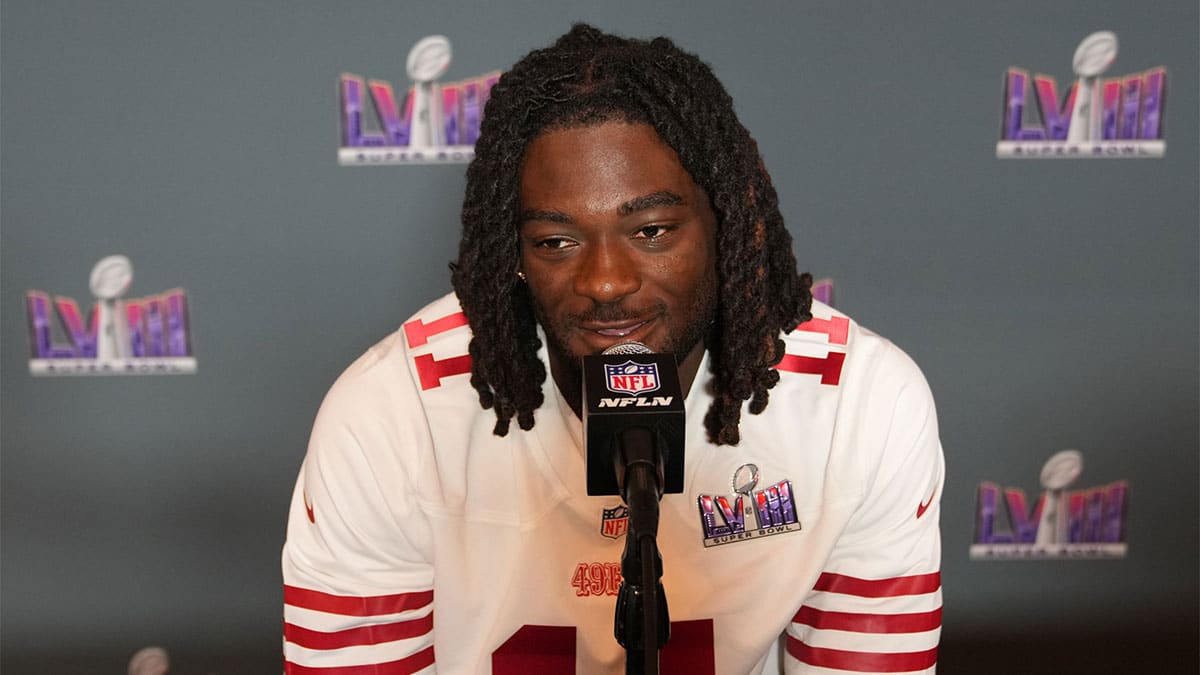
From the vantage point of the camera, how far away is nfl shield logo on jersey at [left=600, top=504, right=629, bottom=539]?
4.20 ft

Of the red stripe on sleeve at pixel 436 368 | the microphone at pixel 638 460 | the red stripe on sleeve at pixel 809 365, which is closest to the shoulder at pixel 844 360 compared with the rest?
the red stripe on sleeve at pixel 809 365

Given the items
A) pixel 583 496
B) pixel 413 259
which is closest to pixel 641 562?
pixel 583 496

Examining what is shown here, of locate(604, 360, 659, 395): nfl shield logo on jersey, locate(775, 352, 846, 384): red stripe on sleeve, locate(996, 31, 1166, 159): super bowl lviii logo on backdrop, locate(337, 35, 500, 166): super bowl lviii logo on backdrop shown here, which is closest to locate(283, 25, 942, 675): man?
locate(775, 352, 846, 384): red stripe on sleeve

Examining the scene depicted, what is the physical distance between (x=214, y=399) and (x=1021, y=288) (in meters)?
1.45

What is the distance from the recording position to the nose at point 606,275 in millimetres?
1081

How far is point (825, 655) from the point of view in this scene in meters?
1.30

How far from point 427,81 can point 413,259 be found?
1.00 feet

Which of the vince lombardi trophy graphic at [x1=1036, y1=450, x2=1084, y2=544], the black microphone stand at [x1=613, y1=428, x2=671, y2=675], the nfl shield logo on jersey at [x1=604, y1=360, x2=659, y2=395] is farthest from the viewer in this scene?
the vince lombardi trophy graphic at [x1=1036, y1=450, x2=1084, y2=544]

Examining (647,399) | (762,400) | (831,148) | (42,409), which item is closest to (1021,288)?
(831,148)

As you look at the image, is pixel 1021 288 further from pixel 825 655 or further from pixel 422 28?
pixel 422 28

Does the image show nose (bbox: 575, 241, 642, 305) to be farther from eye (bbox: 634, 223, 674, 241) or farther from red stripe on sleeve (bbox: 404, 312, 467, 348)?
red stripe on sleeve (bbox: 404, 312, 467, 348)

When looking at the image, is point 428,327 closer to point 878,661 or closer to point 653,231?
point 653,231

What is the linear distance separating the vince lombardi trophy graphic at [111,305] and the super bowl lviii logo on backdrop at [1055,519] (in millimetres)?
1579

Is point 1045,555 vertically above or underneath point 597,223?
underneath
